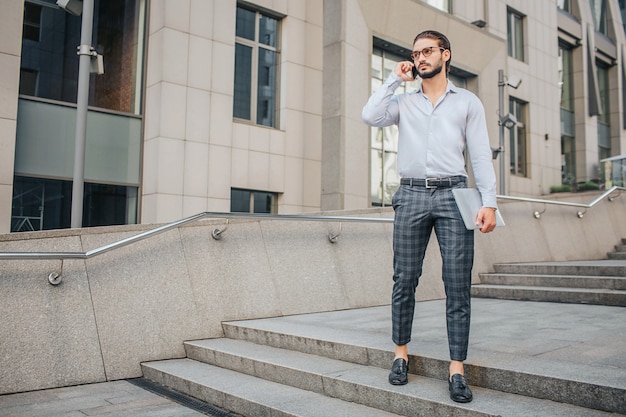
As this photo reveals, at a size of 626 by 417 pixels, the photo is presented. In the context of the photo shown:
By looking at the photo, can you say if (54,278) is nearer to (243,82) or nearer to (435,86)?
(435,86)

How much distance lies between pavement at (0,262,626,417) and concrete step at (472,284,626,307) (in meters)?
0.59

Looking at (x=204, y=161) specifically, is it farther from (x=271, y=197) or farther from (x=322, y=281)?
(x=322, y=281)

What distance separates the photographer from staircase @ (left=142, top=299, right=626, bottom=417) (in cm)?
325

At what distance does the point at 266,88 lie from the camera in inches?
640

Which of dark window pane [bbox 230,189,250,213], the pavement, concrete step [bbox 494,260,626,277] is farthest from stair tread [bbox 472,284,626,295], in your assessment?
dark window pane [bbox 230,189,250,213]

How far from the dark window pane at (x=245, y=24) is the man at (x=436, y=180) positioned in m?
12.8

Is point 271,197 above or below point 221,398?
above

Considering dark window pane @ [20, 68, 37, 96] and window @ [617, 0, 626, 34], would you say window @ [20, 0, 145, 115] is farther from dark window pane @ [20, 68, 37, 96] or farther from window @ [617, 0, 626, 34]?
window @ [617, 0, 626, 34]

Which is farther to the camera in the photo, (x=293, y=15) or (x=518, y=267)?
(x=293, y=15)

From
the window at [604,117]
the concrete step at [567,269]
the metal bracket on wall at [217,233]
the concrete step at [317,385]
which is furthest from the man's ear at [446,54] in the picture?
the window at [604,117]

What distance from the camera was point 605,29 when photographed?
110 ft

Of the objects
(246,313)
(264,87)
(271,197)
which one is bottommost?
(246,313)

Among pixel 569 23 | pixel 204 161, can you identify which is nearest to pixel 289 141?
pixel 204 161

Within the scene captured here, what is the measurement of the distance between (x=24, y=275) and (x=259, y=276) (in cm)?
250
